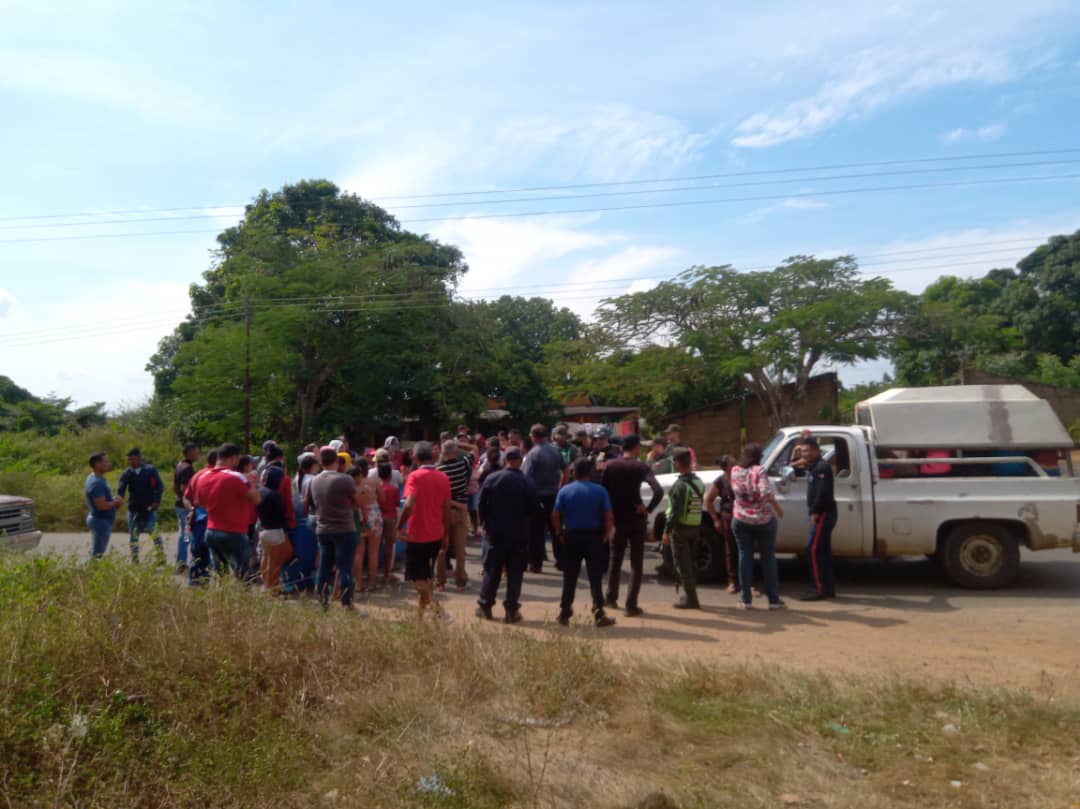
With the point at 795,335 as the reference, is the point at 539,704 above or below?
below

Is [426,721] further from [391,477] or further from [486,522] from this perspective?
[391,477]

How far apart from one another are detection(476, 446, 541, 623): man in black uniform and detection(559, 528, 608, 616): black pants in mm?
506

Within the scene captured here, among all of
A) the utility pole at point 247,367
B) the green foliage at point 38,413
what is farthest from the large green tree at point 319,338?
the green foliage at point 38,413

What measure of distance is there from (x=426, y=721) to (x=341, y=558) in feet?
11.3

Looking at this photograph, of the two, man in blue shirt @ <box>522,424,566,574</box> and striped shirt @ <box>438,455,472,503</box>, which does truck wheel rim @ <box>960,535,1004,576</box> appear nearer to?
man in blue shirt @ <box>522,424,566,574</box>

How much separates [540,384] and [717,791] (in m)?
32.9

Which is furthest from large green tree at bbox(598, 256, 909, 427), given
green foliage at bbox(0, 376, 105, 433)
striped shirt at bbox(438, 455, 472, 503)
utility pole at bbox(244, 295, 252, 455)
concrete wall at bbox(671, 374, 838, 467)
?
green foliage at bbox(0, 376, 105, 433)

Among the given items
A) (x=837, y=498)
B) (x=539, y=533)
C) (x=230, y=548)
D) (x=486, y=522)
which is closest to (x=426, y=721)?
(x=486, y=522)

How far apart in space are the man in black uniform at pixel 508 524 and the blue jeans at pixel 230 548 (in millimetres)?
2306

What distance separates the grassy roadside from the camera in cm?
456

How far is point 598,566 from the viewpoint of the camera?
8.37 m

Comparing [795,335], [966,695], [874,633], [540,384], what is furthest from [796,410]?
[966,695]

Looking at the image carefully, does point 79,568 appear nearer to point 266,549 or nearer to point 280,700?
point 266,549

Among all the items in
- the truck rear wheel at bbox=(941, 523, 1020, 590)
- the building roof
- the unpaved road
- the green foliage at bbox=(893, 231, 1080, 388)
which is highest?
the green foliage at bbox=(893, 231, 1080, 388)
